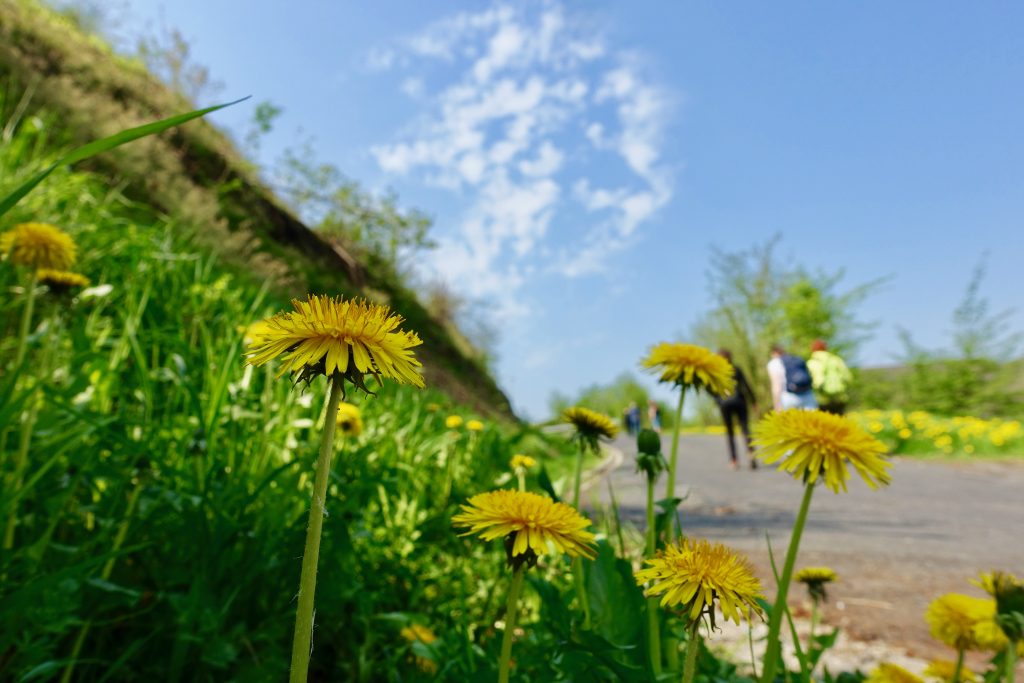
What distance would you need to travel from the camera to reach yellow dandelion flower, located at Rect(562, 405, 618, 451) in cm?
117

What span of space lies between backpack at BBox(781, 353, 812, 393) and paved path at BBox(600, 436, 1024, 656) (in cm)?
127

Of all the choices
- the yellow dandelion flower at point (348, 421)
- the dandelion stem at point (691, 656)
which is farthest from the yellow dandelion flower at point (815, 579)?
the yellow dandelion flower at point (348, 421)

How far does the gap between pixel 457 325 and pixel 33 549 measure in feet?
51.0

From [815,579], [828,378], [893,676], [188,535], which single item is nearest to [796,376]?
[828,378]

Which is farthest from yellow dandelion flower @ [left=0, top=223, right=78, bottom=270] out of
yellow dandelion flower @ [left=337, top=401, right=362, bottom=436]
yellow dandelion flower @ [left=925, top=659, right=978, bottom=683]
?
yellow dandelion flower @ [left=925, top=659, right=978, bottom=683]

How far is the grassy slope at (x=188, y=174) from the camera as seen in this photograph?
503cm

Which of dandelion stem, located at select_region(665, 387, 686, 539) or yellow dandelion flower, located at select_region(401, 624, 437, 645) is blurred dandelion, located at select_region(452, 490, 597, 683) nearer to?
dandelion stem, located at select_region(665, 387, 686, 539)

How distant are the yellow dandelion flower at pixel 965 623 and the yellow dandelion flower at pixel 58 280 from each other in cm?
221

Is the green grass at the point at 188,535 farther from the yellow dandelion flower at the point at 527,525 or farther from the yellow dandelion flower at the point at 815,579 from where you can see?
the yellow dandelion flower at the point at 815,579

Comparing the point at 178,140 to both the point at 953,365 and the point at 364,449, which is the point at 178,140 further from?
the point at 953,365

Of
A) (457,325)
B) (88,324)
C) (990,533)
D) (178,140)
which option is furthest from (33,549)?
(457,325)

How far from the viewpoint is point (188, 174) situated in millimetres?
7766

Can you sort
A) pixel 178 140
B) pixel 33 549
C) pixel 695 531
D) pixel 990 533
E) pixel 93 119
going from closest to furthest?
1. pixel 33 549
2. pixel 695 531
3. pixel 990 533
4. pixel 93 119
5. pixel 178 140

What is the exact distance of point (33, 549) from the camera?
1.08m
